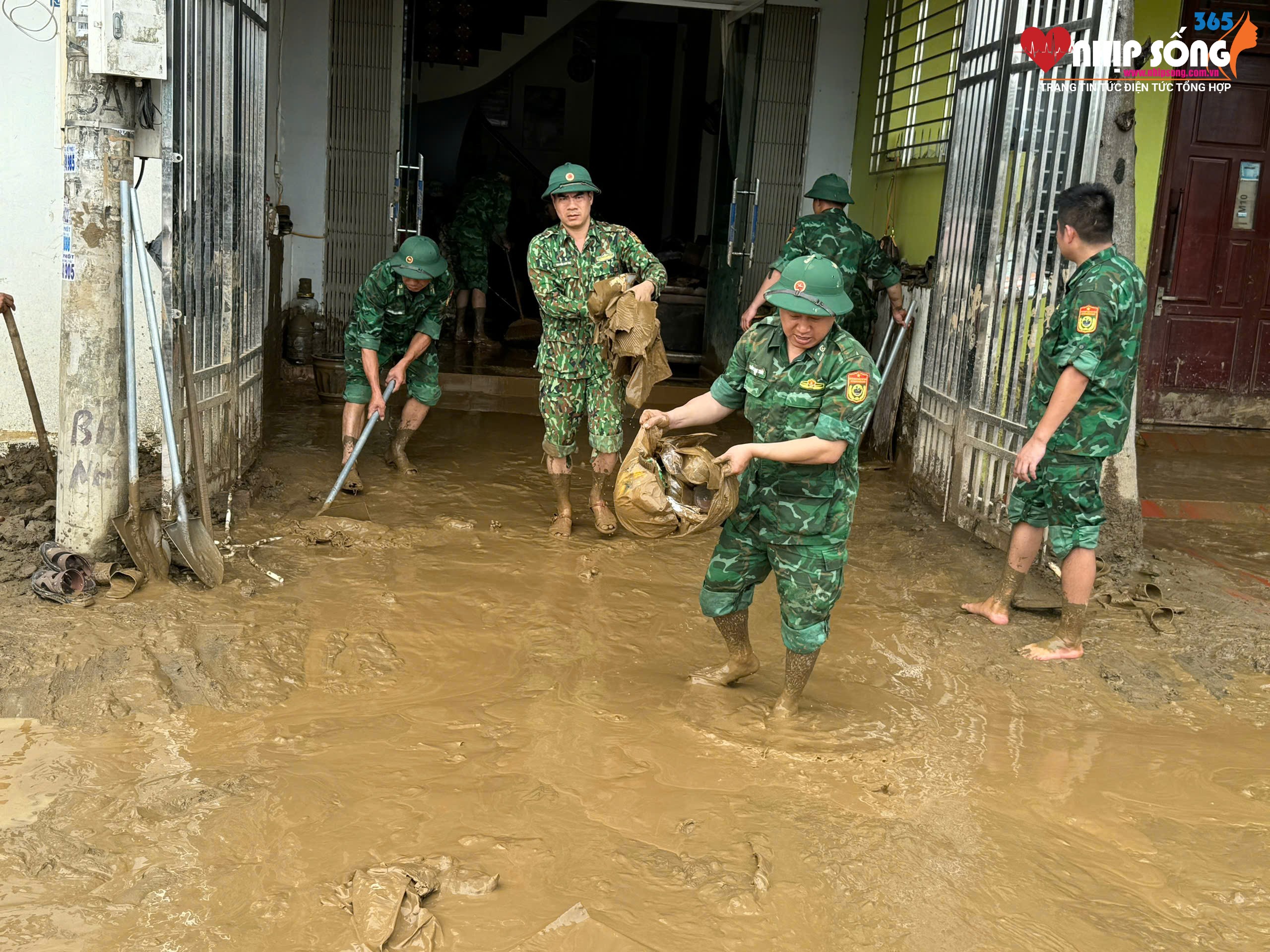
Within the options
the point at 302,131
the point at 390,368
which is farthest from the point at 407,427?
the point at 302,131

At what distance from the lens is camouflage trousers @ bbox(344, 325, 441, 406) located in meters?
6.70

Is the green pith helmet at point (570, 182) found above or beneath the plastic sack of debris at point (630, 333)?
above

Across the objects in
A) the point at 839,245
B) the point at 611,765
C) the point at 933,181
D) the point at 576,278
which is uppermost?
the point at 933,181

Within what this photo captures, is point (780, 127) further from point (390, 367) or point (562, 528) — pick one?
point (562, 528)

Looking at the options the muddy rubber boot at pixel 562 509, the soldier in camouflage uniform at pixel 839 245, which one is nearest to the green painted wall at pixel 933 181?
the soldier in camouflage uniform at pixel 839 245

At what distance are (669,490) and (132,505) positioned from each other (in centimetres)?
234

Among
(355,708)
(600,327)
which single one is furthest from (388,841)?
(600,327)

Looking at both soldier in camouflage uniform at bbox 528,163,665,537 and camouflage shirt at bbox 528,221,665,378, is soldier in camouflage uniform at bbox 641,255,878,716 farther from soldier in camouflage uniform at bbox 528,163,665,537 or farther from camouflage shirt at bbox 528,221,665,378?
camouflage shirt at bbox 528,221,665,378

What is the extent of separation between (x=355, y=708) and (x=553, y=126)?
45.1 ft

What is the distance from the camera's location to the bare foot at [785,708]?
397 cm

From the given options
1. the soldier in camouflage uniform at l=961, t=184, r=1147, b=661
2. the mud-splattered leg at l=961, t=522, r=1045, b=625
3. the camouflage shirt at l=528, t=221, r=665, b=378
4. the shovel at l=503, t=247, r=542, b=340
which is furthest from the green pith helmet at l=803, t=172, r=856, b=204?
the shovel at l=503, t=247, r=542, b=340

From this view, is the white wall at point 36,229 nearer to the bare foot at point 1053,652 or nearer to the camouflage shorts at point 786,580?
the camouflage shorts at point 786,580

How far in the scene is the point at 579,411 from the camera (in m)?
6.09

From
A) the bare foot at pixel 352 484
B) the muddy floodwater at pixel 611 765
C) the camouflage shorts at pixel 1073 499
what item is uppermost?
the camouflage shorts at pixel 1073 499
